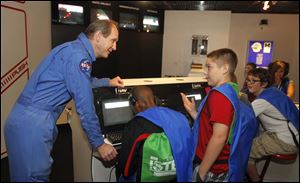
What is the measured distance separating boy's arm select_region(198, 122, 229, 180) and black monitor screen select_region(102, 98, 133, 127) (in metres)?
0.72

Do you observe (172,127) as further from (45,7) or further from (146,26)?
(146,26)

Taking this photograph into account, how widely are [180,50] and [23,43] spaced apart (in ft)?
11.8

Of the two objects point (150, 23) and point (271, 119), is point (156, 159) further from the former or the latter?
point (150, 23)

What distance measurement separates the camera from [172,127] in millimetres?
1356

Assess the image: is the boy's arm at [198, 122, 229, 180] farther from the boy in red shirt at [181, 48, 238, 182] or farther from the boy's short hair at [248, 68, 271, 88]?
the boy's short hair at [248, 68, 271, 88]

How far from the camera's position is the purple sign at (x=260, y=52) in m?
6.86

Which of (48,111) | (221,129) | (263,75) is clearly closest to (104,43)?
(48,111)

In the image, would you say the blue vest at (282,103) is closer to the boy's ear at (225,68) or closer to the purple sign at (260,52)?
the boy's ear at (225,68)

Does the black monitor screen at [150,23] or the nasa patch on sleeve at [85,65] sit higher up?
the black monitor screen at [150,23]

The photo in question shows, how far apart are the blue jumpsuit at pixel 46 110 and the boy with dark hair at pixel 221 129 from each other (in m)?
0.56

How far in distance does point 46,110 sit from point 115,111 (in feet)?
1.72

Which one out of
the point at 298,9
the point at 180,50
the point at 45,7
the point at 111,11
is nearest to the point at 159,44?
the point at 180,50

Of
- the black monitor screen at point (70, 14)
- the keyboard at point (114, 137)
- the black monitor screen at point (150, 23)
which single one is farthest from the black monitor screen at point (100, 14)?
the keyboard at point (114, 137)

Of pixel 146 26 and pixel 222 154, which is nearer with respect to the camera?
pixel 222 154
